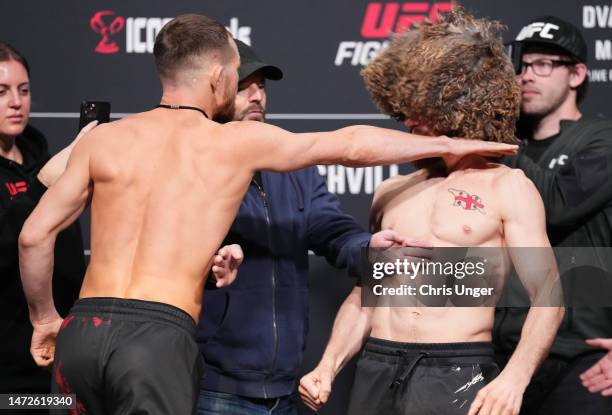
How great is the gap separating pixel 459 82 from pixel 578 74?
31.8 inches

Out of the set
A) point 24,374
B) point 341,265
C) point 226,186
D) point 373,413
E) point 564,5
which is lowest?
point 24,374

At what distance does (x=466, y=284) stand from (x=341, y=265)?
420mm

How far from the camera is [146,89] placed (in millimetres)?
3283

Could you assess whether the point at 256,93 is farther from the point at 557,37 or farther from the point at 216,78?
the point at 557,37

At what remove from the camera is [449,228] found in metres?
2.20

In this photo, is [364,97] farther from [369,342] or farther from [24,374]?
[24,374]

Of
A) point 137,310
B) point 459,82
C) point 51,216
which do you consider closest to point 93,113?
point 51,216

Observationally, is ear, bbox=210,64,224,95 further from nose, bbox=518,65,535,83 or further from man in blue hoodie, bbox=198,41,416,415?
nose, bbox=518,65,535,83

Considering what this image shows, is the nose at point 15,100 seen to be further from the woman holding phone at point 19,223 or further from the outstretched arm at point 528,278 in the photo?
the outstretched arm at point 528,278

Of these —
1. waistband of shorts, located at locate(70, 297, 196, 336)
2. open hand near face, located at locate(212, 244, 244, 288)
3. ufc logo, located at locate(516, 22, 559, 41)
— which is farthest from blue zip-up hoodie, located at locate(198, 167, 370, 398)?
ufc logo, located at locate(516, 22, 559, 41)

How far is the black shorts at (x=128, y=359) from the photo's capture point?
1.98 m

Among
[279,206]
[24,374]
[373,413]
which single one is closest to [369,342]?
[373,413]

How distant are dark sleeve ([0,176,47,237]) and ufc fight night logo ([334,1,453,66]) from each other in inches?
46.7

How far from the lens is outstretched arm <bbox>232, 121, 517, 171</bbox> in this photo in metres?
2.15
